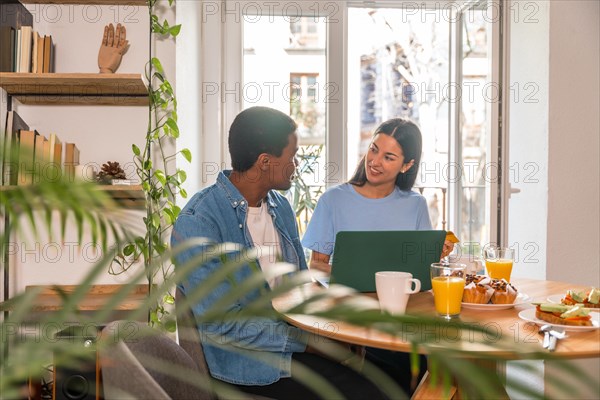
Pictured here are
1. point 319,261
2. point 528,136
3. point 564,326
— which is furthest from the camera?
point 528,136

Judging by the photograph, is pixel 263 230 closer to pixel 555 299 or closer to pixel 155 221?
pixel 155 221

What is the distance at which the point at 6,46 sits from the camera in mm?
2393

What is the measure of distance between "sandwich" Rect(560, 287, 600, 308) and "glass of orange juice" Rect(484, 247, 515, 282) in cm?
28

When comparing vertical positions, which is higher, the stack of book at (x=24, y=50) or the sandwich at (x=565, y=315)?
the stack of book at (x=24, y=50)

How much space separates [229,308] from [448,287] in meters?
0.50

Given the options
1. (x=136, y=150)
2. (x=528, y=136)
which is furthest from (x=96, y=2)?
(x=528, y=136)

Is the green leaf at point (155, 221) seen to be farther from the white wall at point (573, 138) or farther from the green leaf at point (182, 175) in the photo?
the white wall at point (573, 138)

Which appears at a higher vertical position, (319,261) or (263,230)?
(263,230)

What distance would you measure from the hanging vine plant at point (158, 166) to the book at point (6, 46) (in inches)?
19.0

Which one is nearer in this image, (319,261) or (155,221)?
(319,261)

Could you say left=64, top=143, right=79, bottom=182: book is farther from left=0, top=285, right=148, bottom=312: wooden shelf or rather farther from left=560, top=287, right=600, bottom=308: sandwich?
left=560, top=287, right=600, bottom=308: sandwich

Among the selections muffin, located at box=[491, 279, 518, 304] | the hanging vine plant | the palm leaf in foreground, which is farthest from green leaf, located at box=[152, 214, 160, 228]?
the palm leaf in foreground

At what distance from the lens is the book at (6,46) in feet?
7.82

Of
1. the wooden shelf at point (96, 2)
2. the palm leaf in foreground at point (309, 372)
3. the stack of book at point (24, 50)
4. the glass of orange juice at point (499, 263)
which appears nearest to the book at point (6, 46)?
the stack of book at point (24, 50)
